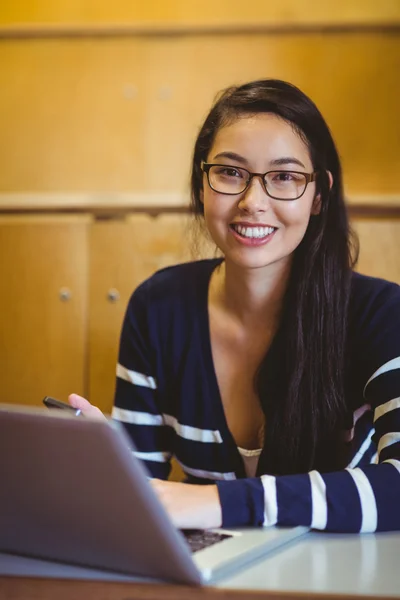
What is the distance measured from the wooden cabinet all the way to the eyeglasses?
47 centimetres

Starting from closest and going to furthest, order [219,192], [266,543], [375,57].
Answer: [266,543] < [219,192] < [375,57]

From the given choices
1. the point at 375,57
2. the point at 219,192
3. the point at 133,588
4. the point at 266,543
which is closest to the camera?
the point at 133,588

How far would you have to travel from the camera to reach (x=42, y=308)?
166cm

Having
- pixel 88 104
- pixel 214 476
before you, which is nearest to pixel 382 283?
pixel 214 476

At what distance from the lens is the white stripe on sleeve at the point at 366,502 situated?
0.83m

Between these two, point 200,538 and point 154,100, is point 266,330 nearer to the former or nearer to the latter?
point 200,538

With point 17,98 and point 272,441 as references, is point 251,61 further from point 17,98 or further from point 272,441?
point 272,441

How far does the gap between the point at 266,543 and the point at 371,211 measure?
1.11m

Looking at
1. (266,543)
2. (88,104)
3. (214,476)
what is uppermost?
(88,104)

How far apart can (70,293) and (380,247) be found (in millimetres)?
637

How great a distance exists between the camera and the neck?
120 centimetres

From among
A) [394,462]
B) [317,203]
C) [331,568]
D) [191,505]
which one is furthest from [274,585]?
[317,203]

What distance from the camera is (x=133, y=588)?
1.99ft

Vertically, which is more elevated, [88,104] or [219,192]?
[88,104]
